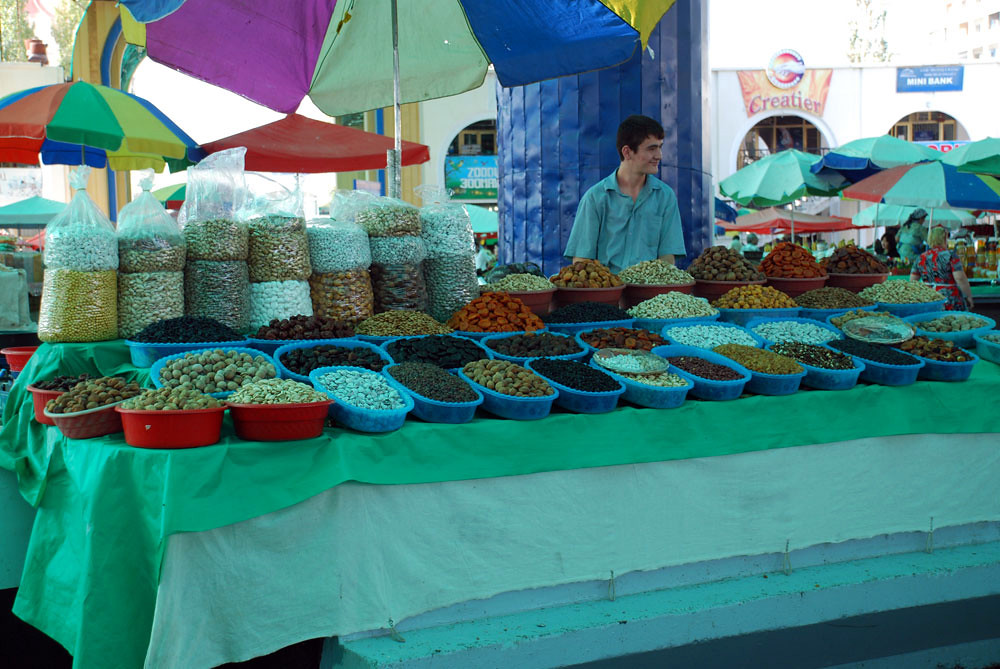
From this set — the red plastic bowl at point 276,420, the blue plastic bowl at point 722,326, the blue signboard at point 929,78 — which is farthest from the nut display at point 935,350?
the blue signboard at point 929,78

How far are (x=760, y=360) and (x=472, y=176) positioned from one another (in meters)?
16.8

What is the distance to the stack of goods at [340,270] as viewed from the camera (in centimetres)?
275

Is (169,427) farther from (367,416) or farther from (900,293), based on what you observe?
(900,293)

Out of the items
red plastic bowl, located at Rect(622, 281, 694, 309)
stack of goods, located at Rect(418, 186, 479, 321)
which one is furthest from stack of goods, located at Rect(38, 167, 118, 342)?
red plastic bowl, located at Rect(622, 281, 694, 309)

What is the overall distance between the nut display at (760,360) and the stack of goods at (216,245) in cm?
157

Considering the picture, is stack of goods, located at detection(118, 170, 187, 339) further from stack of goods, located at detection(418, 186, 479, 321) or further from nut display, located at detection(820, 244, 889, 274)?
nut display, located at detection(820, 244, 889, 274)

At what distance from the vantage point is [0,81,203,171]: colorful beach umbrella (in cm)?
507

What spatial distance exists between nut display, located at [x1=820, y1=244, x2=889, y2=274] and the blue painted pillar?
161 cm

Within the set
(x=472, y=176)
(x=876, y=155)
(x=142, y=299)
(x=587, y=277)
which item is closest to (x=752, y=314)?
(x=587, y=277)

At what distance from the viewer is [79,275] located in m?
2.43

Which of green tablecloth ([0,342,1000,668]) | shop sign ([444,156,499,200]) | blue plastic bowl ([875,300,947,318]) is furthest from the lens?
shop sign ([444,156,499,200])

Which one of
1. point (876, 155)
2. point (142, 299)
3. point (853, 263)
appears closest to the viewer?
point (142, 299)

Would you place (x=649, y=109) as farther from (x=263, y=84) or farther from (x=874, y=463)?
(x=874, y=463)

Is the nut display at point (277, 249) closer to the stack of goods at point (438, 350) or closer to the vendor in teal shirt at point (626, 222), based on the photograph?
the stack of goods at point (438, 350)
